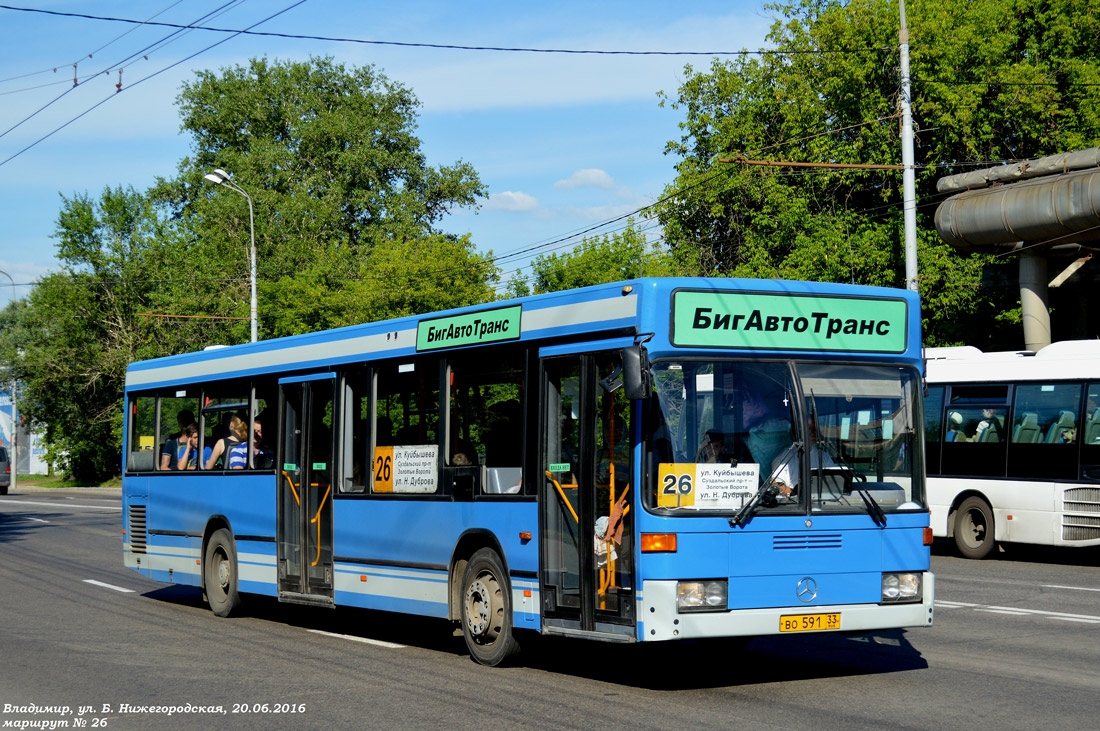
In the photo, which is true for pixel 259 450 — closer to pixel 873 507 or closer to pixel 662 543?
pixel 662 543

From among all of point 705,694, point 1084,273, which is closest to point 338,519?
point 705,694

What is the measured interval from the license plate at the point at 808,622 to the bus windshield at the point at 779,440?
73 cm

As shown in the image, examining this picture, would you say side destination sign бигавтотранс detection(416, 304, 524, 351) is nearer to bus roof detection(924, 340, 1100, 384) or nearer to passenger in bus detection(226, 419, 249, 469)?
passenger in bus detection(226, 419, 249, 469)

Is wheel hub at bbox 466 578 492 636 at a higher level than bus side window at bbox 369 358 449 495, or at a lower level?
lower

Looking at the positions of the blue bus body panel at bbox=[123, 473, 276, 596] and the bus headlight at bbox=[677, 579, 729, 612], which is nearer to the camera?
the bus headlight at bbox=[677, 579, 729, 612]

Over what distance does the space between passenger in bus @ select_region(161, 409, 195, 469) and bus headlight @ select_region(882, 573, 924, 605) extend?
970 cm

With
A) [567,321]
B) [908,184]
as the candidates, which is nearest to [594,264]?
[908,184]

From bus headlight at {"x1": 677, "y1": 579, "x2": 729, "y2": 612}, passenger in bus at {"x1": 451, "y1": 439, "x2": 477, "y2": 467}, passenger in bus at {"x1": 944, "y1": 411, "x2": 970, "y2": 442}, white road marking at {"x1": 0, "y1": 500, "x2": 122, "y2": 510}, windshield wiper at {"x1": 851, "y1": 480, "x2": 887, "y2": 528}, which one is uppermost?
passenger in bus at {"x1": 944, "y1": 411, "x2": 970, "y2": 442}

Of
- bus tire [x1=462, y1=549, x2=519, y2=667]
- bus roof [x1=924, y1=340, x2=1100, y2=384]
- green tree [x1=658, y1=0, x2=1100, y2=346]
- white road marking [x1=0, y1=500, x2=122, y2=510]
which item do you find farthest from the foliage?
bus tire [x1=462, y1=549, x2=519, y2=667]

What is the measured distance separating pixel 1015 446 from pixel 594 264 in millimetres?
43661

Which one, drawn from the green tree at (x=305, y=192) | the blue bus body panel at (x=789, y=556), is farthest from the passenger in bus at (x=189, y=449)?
the green tree at (x=305, y=192)

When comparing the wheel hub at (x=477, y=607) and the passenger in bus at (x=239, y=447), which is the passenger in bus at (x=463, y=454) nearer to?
the wheel hub at (x=477, y=607)

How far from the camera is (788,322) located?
9414mm

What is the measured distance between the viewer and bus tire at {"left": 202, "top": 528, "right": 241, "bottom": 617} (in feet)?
48.5
